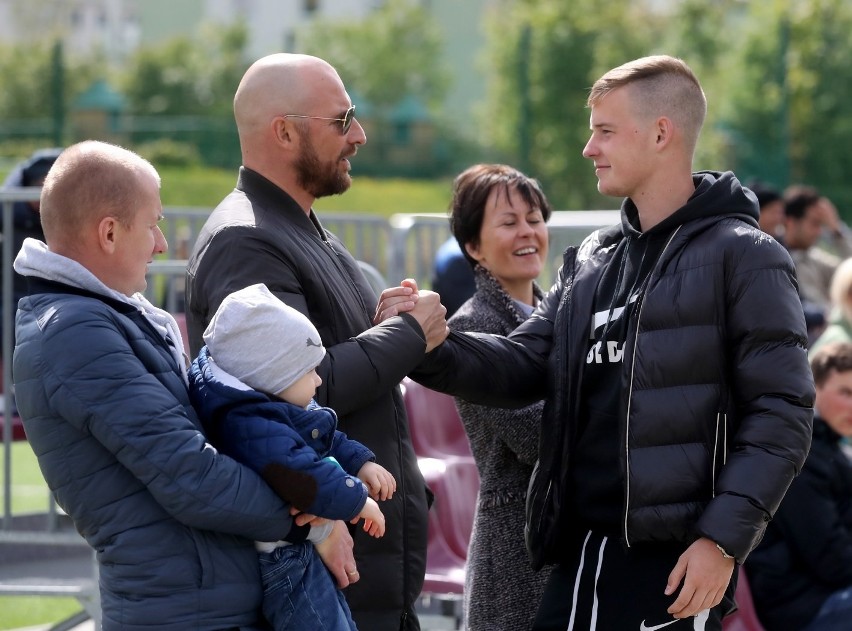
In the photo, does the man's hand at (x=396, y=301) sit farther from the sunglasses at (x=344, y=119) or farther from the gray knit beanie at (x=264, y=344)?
the gray knit beanie at (x=264, y=344)

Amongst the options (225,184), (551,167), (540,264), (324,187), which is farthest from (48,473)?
(225,184)

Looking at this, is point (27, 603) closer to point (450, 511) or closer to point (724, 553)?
point (450, 511)

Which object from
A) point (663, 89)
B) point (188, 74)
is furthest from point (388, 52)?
point (663, 89)

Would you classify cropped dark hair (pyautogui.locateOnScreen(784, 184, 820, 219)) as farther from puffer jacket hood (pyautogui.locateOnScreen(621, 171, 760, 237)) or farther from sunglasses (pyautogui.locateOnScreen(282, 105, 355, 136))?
sunglasses (pyautogui.locateOnScreen(282, 105, 355, 136))

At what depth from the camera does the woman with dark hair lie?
379 centimetres

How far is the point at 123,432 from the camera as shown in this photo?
2562mm

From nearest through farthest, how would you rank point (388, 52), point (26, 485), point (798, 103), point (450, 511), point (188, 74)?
point (450, 511) → point (26, 485) → point (798, 103) → point (188, 74) → point (388, 52)

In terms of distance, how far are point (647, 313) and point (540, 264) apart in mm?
1049

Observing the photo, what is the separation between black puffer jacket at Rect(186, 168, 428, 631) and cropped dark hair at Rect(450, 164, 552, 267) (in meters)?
0.78

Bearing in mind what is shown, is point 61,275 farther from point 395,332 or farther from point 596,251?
point 596,251

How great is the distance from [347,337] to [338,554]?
0.65 m

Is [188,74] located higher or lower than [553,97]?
lower

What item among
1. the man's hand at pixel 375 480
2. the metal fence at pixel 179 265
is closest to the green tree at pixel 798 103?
the metal fence at pixel 179 265

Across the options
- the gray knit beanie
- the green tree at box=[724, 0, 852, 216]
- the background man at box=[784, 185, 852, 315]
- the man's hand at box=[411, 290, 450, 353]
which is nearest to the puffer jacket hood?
the man's hand at box=[411, 290, 450, 353]
